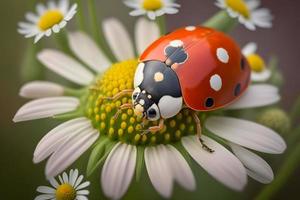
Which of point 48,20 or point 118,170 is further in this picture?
point 48,20

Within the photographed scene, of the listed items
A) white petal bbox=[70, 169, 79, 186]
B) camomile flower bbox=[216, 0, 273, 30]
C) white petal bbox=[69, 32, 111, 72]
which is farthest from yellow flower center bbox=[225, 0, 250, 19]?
white petal bbox=[70, 169, 79, 186]

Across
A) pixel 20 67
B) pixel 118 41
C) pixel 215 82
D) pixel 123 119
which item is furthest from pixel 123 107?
pixel 20 67

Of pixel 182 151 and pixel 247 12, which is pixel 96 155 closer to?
pixel 182 151

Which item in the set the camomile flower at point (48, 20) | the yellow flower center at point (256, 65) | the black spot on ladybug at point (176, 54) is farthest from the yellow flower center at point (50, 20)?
the yellow flower center at point (256, 65)

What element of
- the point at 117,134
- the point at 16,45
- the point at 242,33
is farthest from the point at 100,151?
the point at 242,33

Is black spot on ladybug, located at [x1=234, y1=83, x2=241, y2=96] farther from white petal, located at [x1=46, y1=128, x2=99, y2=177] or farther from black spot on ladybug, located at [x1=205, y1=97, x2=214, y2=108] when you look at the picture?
white petal, located at [x1=46, y1=128, x2=99, y2=177]
